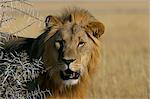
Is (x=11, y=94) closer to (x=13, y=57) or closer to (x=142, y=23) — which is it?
(x=13, y=57)

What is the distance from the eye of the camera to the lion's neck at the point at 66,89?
313 inches

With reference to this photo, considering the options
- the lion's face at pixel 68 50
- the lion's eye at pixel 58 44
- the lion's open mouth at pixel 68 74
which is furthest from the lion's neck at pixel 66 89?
the lion's eye at pixel 58 44

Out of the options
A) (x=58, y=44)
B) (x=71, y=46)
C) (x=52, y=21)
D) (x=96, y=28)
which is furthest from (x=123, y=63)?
(x=71, y=46)

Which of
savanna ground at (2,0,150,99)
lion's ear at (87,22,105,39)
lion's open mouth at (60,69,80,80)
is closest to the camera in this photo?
lion's open mouth at (60,69,80,80)

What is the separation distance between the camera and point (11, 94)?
746 cm

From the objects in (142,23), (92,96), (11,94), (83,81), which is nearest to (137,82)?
(92,96)

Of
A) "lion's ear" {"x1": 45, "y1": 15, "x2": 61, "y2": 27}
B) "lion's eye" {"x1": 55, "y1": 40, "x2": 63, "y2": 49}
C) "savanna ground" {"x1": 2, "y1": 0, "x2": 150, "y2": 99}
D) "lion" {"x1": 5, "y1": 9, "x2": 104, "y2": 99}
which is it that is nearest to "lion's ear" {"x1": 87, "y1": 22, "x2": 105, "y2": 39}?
"lion" {"x1": 5, "y1": 9, "x2": 104, "y2": 99}

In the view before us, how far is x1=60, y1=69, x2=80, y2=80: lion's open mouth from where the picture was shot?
24.6 ft

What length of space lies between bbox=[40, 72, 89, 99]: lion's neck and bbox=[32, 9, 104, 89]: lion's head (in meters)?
0.09

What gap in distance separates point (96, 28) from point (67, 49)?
0.67m

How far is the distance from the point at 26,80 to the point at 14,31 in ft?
3.55

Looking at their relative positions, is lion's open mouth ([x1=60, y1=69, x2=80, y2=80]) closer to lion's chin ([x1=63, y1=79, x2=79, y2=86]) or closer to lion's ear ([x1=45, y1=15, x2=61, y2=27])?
lion's chin ([x1=63, y1=79, x2=79, y2=86])

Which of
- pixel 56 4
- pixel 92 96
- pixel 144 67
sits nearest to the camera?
pixel 92 96

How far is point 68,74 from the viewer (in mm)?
7535
